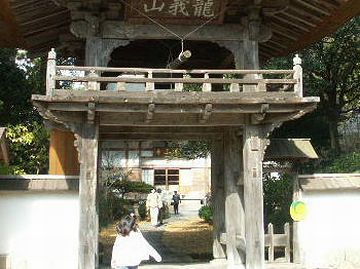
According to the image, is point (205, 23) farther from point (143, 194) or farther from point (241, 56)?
point (143, 194)

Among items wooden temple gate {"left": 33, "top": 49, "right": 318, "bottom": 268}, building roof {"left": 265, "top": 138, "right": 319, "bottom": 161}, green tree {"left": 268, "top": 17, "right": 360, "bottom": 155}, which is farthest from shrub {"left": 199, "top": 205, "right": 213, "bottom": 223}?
wooden temple gate {"left": 33, "top": 49, "right": 318, "bottom": 268}

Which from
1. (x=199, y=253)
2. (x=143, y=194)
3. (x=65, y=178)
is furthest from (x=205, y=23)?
(x=143, y=194)

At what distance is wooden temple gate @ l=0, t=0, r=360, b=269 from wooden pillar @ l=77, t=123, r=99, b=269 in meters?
0.02

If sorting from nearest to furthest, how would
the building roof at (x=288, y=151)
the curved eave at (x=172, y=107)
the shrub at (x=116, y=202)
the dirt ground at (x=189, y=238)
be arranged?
the curved eave at (x=172, y=107) < the building roof at (x=288, y=151) < the dirt ground at (x=189, y=238) < the shrub at (x=116, y=202)

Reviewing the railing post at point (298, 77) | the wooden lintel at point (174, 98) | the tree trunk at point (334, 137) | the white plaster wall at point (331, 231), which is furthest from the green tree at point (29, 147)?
the tree trunk at point (334, 137)

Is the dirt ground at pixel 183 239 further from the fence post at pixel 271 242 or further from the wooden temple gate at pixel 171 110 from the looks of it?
the wooden temple gate at pixel 171 110

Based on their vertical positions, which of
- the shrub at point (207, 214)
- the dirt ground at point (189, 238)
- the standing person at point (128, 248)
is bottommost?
the dirt ground at point (189, 238)

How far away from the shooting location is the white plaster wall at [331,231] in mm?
12914

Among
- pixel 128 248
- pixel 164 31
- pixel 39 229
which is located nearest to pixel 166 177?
pixel 39 229

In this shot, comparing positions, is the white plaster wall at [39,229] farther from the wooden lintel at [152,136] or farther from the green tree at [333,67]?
the green tree at [333,67]

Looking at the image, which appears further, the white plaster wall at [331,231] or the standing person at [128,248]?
the white plaster wall at [331,231]

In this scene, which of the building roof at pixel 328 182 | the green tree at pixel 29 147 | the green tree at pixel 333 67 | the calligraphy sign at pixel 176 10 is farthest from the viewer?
the green tree at pixel 333 67

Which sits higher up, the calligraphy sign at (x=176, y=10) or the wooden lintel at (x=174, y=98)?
the calligraphy sign at (x=176, y=10)

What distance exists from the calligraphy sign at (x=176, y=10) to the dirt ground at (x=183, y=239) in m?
6.87
